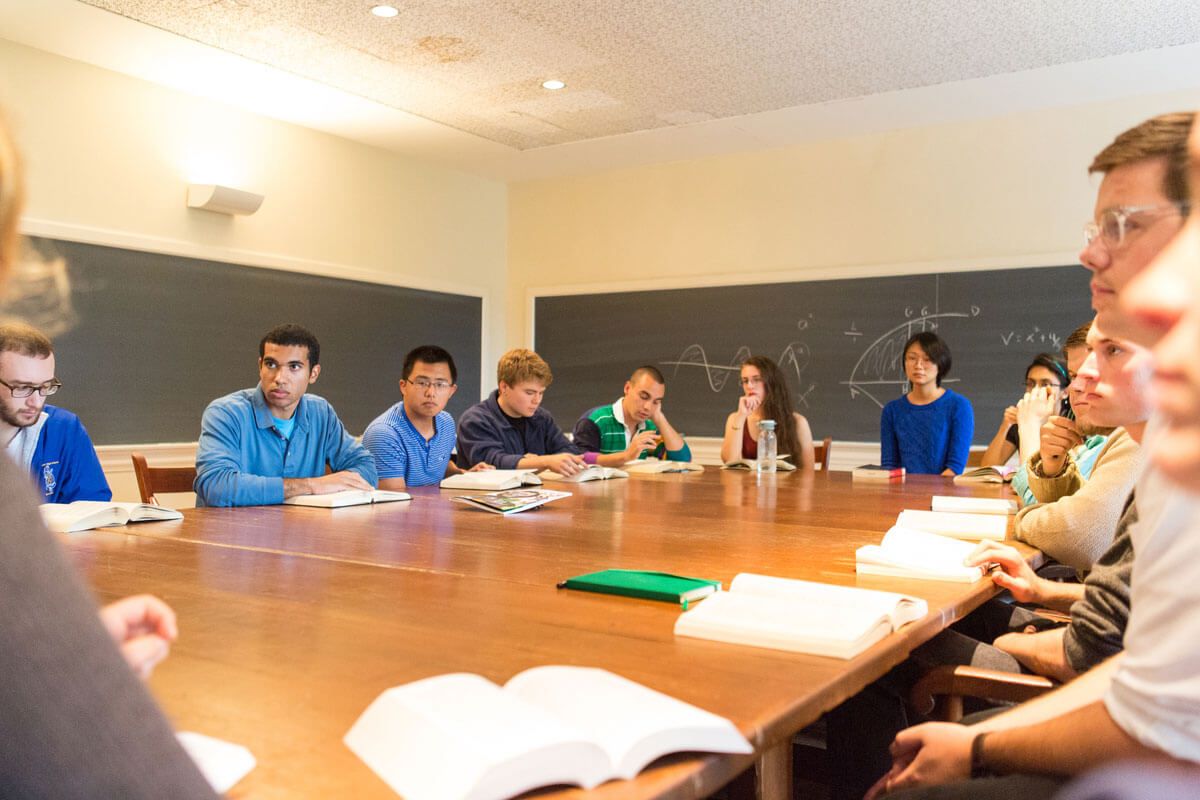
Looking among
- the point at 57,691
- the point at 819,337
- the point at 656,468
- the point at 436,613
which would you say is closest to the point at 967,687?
the point at 436,613

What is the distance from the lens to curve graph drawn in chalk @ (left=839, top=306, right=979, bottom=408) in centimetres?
545

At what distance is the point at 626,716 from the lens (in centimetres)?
86

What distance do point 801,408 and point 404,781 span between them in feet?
17.2

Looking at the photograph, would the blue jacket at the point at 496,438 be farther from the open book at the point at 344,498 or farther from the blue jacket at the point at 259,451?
the open book at the point at 344,498

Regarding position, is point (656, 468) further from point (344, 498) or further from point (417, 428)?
point (344, 498)

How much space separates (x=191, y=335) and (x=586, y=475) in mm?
2385

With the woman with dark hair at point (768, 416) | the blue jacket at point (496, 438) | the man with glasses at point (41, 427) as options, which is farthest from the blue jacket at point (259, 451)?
the woman with dark hair at point (768, 416)

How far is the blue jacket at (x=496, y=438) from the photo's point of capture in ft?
13.5

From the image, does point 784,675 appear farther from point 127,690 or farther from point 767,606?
point 127,690

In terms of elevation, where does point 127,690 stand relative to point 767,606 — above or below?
above

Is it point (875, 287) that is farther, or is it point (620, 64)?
point (875, 287)

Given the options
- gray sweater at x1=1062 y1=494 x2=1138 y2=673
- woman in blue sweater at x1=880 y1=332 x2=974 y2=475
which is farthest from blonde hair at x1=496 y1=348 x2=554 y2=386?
gray sweater at x1=1062 y1=494 x2=1138 y2=673

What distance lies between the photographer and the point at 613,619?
1.33 meters

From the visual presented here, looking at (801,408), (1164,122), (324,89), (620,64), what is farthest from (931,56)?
(1164,122)
